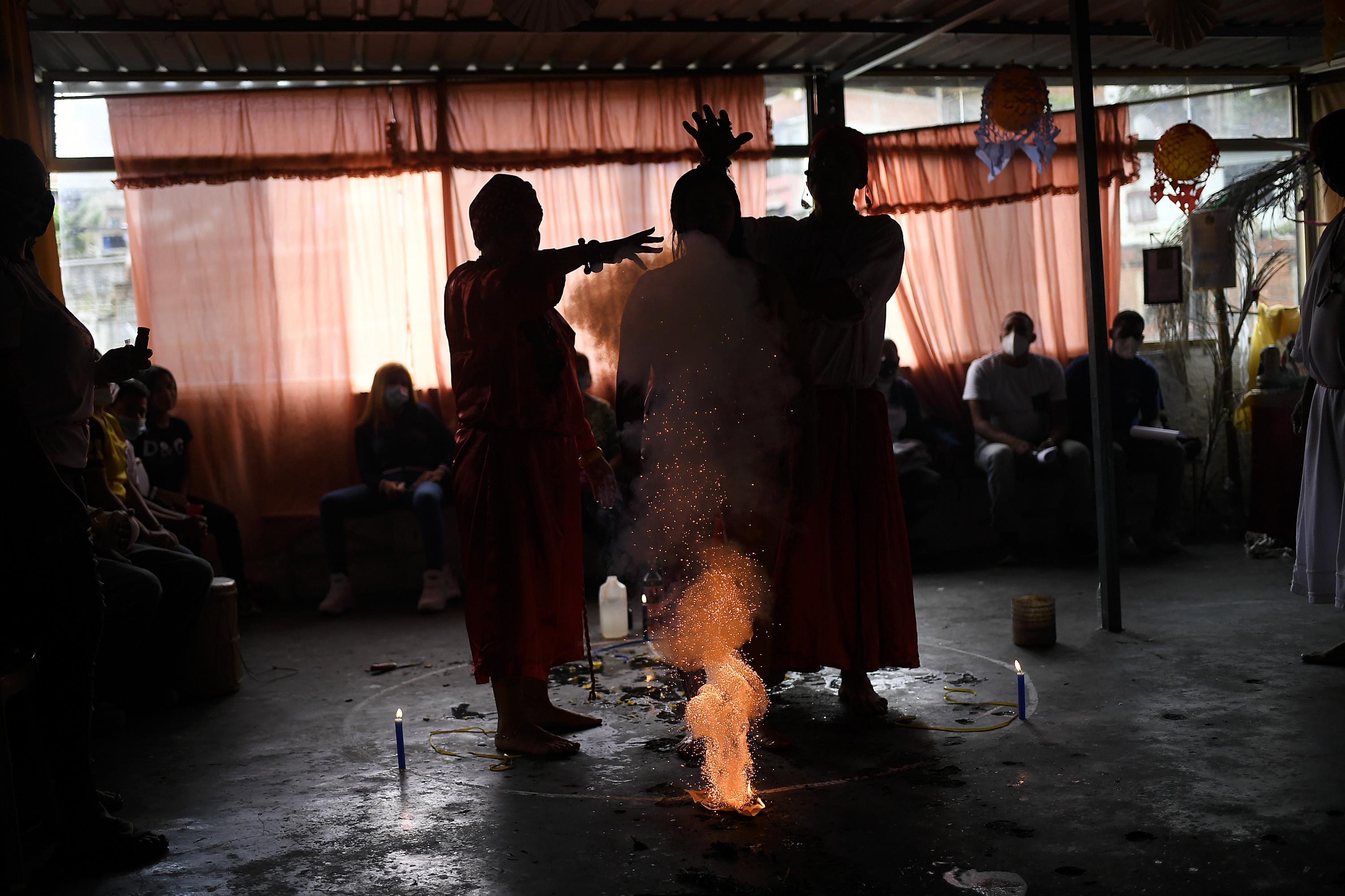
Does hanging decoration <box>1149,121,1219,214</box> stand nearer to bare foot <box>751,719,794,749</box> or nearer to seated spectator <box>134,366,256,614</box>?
bare foot <box>751,719,794,749</box>

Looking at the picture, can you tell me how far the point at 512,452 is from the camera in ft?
12.7

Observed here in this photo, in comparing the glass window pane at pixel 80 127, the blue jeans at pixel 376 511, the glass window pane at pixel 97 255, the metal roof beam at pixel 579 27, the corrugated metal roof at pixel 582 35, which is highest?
the corrugated metal roof at pixel 582 35

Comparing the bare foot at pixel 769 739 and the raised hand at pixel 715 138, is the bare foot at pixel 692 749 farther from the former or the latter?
the raised hand at pixel 715 138

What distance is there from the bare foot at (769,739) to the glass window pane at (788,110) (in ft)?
18.7

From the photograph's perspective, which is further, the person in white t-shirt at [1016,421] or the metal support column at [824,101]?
the metal support column at [824,101]

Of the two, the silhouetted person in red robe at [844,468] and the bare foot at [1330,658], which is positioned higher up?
the silhouetted person in red robe at [844,468]

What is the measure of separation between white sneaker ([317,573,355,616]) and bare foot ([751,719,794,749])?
3.79m

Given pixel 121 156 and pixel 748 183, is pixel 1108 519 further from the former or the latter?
A: pixel 121 156

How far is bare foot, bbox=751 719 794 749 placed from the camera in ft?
12.4

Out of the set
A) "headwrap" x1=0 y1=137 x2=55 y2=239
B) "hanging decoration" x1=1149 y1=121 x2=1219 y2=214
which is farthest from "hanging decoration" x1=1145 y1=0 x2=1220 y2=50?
"headwrap" x1=0 y1=137 x2=55 y2=239

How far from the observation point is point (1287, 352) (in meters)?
7.88

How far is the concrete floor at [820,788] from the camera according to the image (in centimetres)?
283

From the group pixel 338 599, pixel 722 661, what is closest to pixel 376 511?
pixel 338 599

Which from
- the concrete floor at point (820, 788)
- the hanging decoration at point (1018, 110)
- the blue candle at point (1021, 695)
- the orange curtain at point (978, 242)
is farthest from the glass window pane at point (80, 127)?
the blue candle at point (1021, 695)
